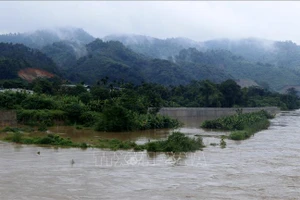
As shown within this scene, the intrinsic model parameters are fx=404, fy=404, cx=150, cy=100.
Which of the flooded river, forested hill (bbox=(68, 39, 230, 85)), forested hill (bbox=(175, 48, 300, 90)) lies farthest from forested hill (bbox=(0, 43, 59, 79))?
forested hill (bbox=(175, 48, 300, 90))

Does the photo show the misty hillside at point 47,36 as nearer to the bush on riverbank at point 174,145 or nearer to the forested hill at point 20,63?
the forested hill at point 20,63

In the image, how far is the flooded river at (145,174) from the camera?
12.4 metres

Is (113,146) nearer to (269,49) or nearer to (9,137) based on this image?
(9,137)

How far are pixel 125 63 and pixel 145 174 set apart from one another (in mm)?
86033

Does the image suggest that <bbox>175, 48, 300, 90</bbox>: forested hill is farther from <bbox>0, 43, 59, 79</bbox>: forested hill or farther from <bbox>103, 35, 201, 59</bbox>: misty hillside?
<bbox>0, 43, 59, 79</bbox>: forested hill

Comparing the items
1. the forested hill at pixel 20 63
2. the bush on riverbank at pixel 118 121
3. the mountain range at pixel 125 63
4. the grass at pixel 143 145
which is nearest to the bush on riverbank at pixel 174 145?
the grass at pixel 143 145

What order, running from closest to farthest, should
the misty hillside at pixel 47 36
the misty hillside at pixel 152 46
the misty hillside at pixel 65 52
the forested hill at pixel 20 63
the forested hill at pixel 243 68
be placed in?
the forested hill at pixel 20 63
the misty hillside at pixel 65 52
the forested hill at pixel 243 68
the misty hillside at pixel 47 36
the misty hillside at pixel 152 46

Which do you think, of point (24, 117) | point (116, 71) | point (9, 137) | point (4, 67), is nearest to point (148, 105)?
point (24, 117)

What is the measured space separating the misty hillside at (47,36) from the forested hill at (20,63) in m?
70.8

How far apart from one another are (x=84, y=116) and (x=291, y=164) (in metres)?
19.2

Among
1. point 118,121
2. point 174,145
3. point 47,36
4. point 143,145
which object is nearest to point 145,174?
point 174,145

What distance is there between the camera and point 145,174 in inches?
585

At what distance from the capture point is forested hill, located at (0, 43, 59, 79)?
58.5m

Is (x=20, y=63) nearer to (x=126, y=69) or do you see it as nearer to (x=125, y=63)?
(x=126, y=69)
